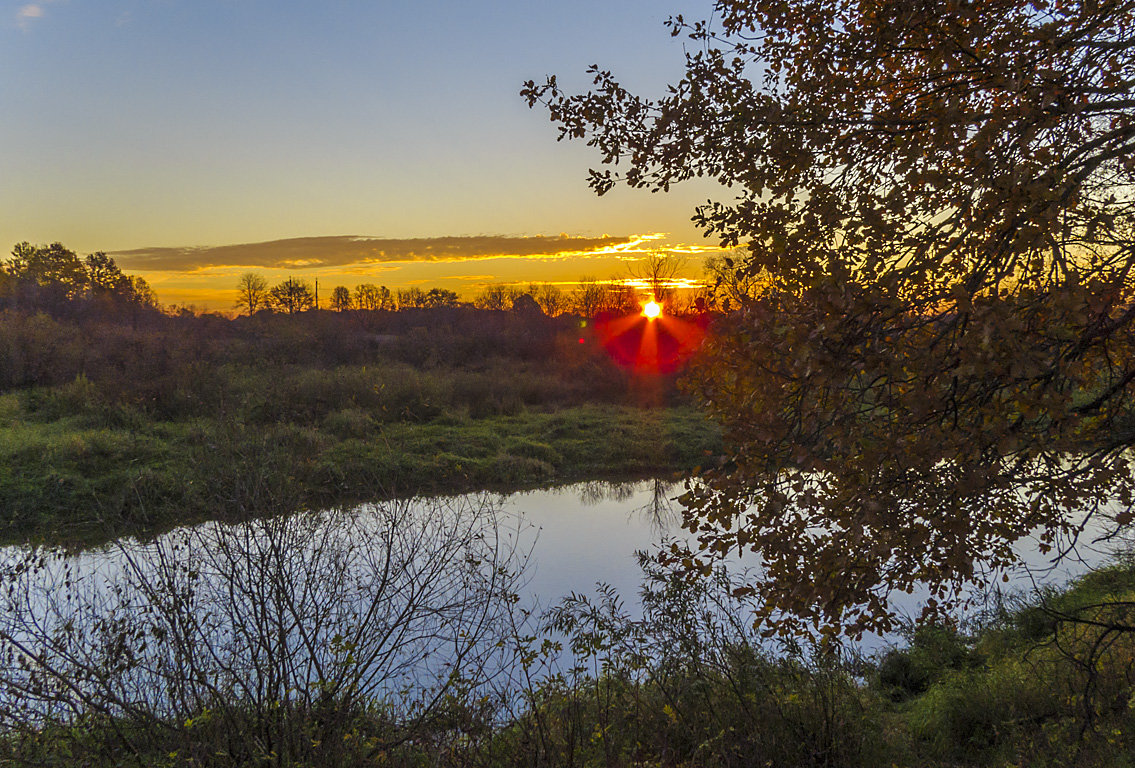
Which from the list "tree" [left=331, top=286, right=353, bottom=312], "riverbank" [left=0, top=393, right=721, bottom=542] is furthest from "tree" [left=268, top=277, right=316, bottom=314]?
"riverbank" [left=0, top=393, right=721, bottom=542]

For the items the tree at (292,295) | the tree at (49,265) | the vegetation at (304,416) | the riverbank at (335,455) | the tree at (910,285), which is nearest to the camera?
the tree at (910,285)

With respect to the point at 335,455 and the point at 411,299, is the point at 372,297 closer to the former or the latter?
the point at 411,299

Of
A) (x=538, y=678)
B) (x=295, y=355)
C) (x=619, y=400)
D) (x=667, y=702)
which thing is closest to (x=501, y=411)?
(x=619, y=400)

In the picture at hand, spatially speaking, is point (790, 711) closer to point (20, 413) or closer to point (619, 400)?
point (20, 413)

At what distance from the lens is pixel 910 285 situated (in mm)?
3531

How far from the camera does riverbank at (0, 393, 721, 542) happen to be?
12.9m

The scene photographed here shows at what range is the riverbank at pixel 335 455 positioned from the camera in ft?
42.4

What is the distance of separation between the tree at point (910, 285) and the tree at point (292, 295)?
202 feet

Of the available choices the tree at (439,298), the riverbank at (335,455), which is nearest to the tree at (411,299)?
the tree at (439,298)

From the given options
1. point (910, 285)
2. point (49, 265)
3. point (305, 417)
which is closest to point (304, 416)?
point (305, 417)

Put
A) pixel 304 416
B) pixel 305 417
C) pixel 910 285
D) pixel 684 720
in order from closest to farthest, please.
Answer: pixel 910 285, pixel 684 720, pixel 304 416, pixel 305 417

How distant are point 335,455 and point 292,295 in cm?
4999

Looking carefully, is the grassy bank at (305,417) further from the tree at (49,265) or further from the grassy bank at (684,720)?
the tree at (49,265)

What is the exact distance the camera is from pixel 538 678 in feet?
25.1
